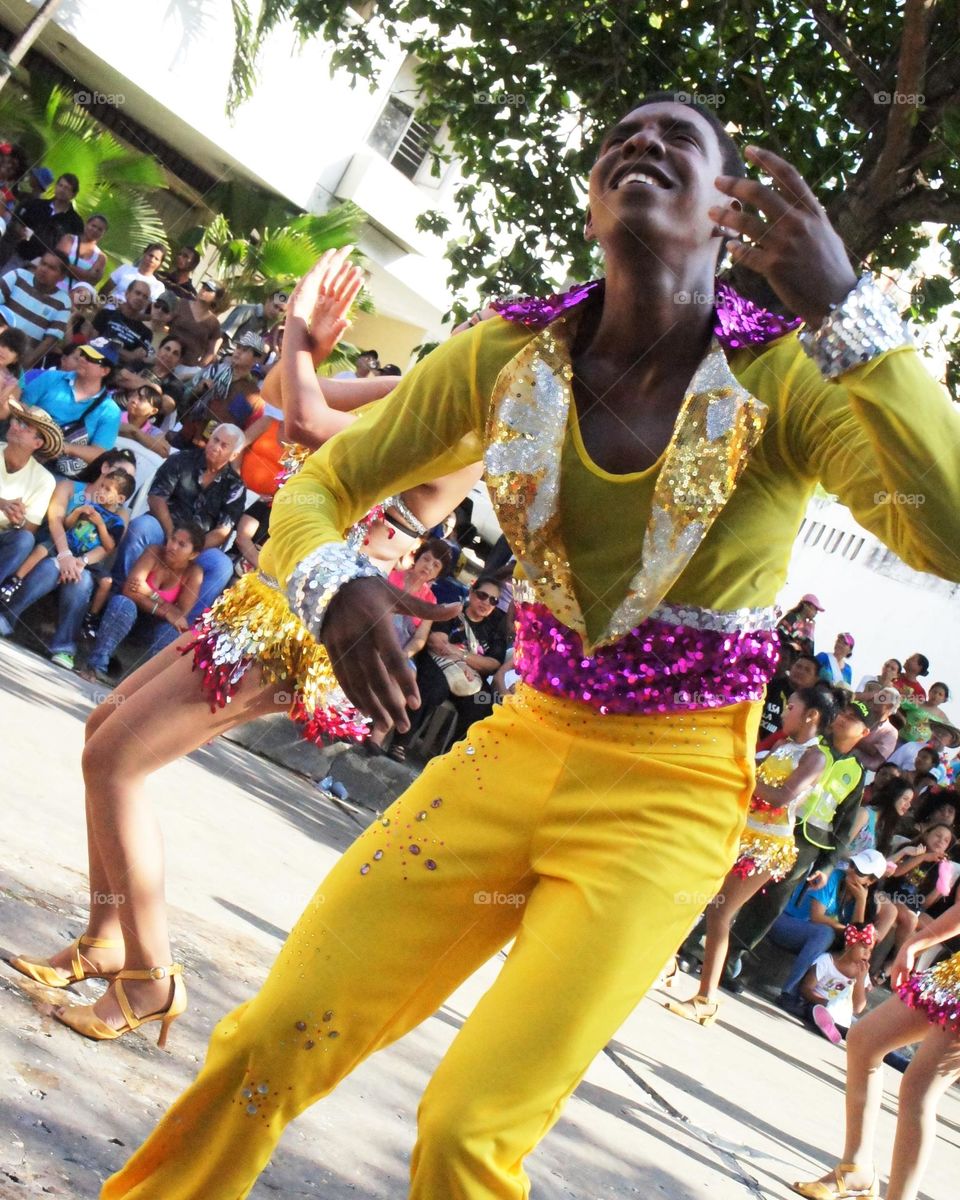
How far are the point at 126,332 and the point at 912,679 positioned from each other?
7.52 metres

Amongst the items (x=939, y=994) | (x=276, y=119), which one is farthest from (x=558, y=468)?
(x=276, y=119)

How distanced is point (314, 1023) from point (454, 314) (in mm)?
8362

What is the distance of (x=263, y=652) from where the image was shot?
12.2ft

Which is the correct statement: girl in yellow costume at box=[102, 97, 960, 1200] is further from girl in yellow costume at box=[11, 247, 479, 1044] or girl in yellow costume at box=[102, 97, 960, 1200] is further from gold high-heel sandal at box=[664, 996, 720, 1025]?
gold high-heel sandal at box=[664, 996, 720, 1025]

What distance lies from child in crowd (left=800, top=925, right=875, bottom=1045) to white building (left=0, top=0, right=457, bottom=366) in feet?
33.0

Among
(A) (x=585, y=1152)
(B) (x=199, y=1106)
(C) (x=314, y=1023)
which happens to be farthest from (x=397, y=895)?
(A) (x=585, y=1152)

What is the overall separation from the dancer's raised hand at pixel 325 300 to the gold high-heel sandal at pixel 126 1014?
1.60m

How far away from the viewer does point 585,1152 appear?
4418 mm

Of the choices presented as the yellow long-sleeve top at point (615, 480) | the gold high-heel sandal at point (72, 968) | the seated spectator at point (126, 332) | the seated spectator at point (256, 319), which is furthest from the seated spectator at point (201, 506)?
the yellow long-sleeve top at point (615, 480)

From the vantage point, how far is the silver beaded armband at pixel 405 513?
409 centimetres

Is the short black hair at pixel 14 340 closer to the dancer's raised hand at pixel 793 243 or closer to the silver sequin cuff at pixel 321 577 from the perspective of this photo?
the silver sequin cuff at pixel 321 577

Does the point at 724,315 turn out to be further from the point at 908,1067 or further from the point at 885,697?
the point at 885,697

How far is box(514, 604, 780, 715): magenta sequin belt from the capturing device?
240cm

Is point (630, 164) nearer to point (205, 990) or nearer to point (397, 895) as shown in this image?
point (397, 895)
